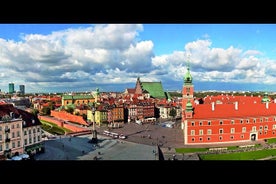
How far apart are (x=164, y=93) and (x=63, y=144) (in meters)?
13.0

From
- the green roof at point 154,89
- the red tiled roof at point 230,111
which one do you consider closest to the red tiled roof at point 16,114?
the red tiled roof at point 230,111

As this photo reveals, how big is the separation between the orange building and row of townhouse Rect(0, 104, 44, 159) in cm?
572

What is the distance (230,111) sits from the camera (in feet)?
40.5

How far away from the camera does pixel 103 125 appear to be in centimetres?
1365

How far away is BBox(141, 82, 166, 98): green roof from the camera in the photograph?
21.3m

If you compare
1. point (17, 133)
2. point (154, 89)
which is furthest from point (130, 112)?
point (17, 133)

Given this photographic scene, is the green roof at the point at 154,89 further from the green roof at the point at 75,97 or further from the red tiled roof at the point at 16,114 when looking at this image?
the red tiled roof at the point at 16,114

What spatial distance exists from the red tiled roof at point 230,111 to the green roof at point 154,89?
342 inches

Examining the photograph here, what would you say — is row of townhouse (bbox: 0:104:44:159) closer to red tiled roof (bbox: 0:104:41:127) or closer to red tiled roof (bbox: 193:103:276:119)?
red tiled roof (bbox: 0:104:41:127)

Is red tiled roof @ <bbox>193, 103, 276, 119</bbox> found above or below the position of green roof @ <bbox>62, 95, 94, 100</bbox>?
below

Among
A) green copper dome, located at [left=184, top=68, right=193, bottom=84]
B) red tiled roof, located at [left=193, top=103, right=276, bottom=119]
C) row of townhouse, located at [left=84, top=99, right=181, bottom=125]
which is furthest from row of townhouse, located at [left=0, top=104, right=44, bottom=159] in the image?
green copper dome, located at [left=184, top=68, right=193, bottom=84]

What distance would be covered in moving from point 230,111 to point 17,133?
8.28m
